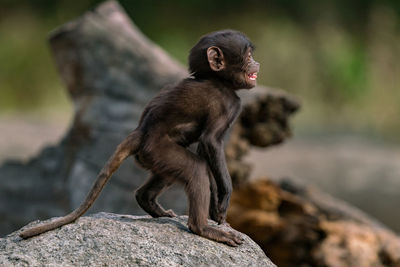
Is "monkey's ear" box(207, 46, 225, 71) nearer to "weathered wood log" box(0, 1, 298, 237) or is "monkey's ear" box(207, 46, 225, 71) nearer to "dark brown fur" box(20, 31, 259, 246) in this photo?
"dark brown fur" box(20, 31, 259, 246)

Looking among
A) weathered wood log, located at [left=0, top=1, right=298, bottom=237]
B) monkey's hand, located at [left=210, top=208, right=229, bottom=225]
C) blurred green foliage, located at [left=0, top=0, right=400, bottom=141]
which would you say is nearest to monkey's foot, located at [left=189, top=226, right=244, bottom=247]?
monkey's hand, located at [left=210, top=208, right=229, bottom=225]

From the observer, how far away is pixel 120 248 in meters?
3.37

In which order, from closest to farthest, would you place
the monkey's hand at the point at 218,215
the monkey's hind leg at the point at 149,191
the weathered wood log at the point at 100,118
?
the monkey's hand at the point at 218,215 → the monkey's hind leg at the point at 149,191 → the weathered wood log at the point at 100,118

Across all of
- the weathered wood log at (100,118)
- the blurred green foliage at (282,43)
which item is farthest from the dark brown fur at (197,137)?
the blurred green foliage at (282,43)

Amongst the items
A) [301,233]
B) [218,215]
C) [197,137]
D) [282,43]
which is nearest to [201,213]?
[218,215]

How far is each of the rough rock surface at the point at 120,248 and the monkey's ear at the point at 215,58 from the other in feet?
3.02

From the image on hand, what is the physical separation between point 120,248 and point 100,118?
3.18m

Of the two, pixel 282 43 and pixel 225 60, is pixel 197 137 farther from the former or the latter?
pixel 282 43

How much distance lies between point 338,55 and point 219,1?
2598mm

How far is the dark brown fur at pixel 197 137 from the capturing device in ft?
12.0

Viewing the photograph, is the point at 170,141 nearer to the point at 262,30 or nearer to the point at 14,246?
the point at 14,246

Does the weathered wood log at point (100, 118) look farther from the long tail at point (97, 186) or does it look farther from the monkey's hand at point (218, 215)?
the long tail at point (97, 186)

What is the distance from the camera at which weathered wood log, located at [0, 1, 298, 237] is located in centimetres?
613

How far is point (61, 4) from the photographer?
555 inches
